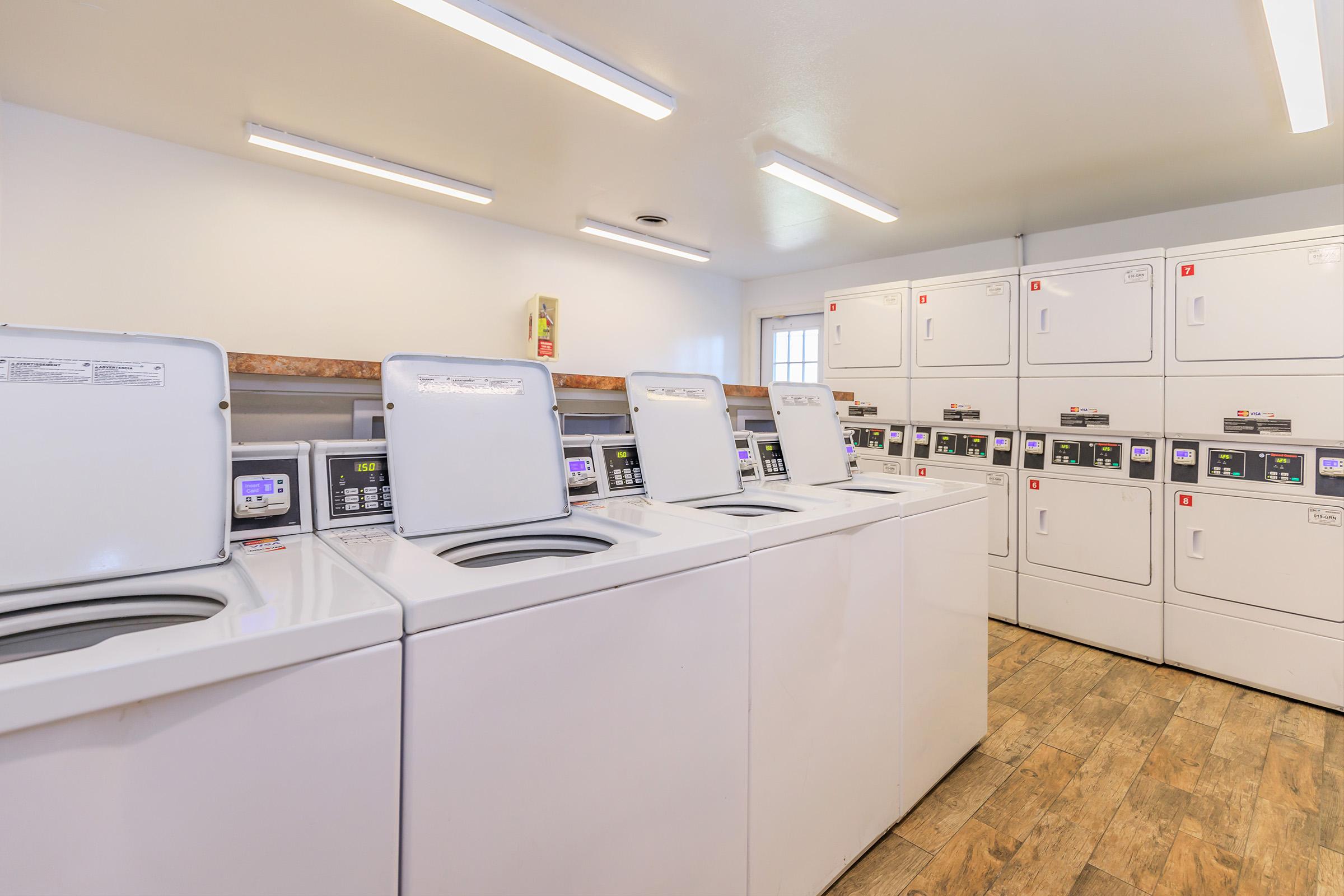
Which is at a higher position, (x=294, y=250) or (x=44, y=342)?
(x=294, y=250)

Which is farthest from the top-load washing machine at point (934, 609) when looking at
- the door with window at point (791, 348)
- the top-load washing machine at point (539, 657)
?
the door with window at point (791, 348)

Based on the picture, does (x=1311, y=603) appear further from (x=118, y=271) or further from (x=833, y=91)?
(x=118, y=271)

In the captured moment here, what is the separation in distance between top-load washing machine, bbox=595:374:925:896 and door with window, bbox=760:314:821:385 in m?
4.58

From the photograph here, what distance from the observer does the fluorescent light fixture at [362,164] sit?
3256 millimetres

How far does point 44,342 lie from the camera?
0.97 meters

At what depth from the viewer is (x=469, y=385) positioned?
56.4 inches

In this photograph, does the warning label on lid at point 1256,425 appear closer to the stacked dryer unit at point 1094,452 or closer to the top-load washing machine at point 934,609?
the stacked dryer unit at point 1094,452

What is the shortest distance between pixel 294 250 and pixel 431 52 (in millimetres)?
2107

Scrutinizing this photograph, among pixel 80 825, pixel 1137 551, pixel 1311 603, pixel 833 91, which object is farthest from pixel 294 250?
pixel 1311 603

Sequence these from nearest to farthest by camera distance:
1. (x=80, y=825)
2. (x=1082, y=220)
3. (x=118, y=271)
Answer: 1. (x=80, y=825)
2. (x=118, y=271)
3. (x=1082, y=220)

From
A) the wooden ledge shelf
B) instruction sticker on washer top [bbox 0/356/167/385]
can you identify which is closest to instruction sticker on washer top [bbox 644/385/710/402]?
the wooden ledge shelf

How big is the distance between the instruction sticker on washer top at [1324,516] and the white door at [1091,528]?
542mm

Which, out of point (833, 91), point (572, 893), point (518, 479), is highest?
point (833, 91)

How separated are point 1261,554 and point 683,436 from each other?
9.10ft
